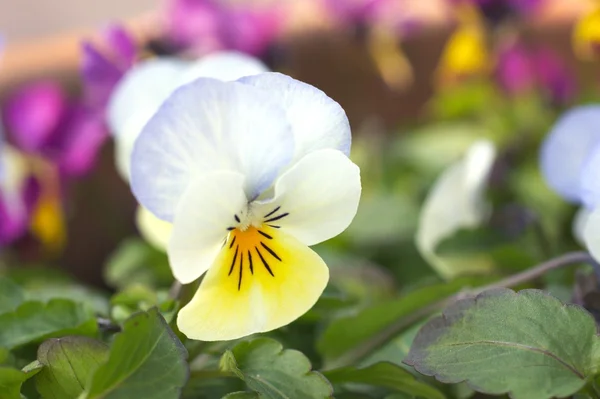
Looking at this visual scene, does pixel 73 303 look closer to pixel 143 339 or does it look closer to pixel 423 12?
pixel 143 339

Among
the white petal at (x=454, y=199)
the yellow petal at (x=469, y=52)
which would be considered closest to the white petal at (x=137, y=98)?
the white petal at (x=454, y=199)

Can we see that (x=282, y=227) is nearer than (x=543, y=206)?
Yes

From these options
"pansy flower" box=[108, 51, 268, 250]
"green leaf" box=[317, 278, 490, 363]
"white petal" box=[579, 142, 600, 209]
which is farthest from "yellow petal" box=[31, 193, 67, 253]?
"white petal" box=[579, 142, 600, 209]

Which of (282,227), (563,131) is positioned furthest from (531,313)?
(563,131)

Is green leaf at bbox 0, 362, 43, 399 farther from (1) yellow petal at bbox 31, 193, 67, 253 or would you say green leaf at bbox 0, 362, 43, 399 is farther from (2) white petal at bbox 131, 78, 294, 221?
(1) yellow petal at bbox 31, 193, 67, 253

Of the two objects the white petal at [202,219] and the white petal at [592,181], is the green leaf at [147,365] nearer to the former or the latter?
the white petal at [202,219]
